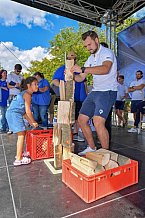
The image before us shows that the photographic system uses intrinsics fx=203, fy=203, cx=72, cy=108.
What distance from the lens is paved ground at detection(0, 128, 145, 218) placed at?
1.42m

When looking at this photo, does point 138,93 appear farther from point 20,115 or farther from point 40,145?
point 20,115

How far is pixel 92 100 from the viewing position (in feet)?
8.22

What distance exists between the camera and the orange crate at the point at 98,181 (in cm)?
155

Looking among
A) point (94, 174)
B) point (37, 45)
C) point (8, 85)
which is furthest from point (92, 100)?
point (37, 45)

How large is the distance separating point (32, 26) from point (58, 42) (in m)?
11.5

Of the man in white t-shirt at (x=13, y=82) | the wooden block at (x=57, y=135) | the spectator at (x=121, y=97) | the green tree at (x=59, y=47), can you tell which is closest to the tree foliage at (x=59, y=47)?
the green tree at (x=59, y=47)

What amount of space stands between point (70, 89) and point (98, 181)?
3.45ft

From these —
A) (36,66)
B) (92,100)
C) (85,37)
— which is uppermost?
(36,66)

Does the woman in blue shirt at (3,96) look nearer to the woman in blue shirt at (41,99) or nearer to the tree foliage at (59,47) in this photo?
the woman in blue shirt at (41,99)

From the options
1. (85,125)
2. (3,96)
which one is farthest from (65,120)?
(3,96)

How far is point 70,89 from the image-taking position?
2.25 m

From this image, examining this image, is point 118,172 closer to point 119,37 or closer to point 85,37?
point 85,37

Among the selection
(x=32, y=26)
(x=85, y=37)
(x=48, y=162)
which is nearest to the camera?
(x=85, y=37)

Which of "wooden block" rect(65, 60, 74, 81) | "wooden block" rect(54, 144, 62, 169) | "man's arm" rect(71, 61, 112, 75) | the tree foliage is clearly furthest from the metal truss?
the tree foliage
